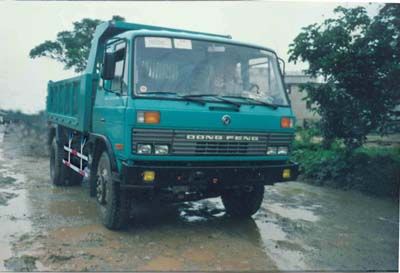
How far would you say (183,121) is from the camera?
4.29 m

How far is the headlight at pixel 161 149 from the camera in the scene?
14.0ft

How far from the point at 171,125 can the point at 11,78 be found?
9.28 ft

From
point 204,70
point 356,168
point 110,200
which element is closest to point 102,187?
point 110,200

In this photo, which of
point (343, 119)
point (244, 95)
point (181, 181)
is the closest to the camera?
point (181, 181)

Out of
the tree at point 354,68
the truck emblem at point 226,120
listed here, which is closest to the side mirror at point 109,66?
the truck emblem at point 226,120

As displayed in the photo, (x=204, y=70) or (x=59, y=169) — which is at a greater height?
(x=204, y=70)

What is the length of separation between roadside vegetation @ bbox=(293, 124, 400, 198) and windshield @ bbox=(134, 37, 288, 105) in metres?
3.53

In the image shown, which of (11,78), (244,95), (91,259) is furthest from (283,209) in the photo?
(11,78)

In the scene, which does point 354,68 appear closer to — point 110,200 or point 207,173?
point 207,173

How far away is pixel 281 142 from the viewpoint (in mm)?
4910

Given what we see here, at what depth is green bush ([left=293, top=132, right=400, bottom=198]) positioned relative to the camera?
24.5 ft

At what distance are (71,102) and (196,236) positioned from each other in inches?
119

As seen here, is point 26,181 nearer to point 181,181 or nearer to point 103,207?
point 103,207

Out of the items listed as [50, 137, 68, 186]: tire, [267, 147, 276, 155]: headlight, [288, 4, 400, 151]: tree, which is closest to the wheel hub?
[267, 147, 276, 155]: headlight
